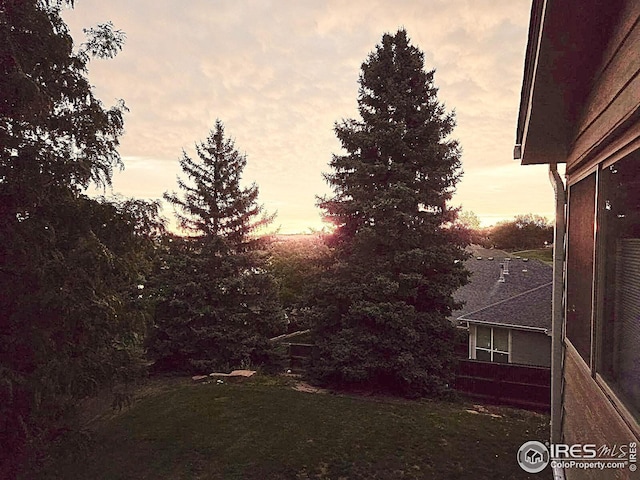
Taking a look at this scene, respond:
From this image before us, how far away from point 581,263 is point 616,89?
1467mm

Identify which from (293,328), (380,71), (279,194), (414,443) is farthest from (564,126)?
(293,328)

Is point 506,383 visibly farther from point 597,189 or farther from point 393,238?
point 597,189

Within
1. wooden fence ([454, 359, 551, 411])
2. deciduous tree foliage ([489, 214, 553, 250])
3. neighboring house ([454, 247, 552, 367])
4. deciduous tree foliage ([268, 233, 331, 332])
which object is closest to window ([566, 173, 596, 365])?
wooden fence ([454, 359, 551, 411])

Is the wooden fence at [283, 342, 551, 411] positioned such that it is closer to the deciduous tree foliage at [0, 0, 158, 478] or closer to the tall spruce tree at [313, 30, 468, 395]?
the tall spruce tree at [313, 30, 468, 395]

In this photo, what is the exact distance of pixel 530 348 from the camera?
10820 mm

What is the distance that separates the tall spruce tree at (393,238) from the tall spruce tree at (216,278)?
3.17m

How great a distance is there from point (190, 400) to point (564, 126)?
287 inches

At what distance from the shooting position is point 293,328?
1708 centimetres

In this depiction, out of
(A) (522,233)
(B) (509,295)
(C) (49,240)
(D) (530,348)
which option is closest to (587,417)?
(C) (49,240)

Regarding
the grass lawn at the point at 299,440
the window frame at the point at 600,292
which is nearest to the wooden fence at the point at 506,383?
the grass lawn at the point at 299,440

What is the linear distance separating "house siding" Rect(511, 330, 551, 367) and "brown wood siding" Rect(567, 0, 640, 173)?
358 inches

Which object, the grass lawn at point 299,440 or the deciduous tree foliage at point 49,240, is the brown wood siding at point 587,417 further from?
the deciduous tree foliage at point 49,240

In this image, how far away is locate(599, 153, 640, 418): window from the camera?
1.79 metres

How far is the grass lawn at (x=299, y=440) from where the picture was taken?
4.84 m
